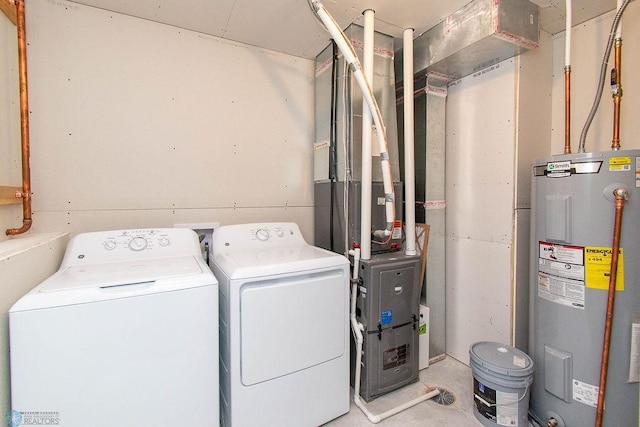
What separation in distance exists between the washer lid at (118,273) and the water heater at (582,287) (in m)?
1.82

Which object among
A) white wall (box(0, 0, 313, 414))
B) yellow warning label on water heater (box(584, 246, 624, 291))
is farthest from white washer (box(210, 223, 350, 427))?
yellow warning label on water heater (box(584, 246, 624, 291))

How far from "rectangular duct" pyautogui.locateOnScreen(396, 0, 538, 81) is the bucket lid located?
1796 millimetres

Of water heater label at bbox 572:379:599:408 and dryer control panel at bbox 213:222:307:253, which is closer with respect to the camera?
water heater label at bbox 572:379:599:408

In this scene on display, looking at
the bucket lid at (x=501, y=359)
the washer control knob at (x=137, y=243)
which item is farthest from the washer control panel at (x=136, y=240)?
the bucket lid at (x=501, y=359)

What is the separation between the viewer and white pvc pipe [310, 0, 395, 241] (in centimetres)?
163

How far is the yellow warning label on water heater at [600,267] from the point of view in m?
1.35

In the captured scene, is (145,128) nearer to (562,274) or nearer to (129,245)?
(129,245)

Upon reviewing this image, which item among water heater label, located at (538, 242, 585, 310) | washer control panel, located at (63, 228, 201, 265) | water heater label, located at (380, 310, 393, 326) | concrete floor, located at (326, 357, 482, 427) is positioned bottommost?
concrete floor, located at (326, 357, 482, 427)

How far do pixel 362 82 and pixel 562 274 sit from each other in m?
1.49

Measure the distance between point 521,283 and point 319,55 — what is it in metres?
2.22

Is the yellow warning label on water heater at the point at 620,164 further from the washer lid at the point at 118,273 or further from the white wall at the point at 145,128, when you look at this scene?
the washer lid at the point at 118,273

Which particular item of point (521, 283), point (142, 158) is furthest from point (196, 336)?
point (521, 283)

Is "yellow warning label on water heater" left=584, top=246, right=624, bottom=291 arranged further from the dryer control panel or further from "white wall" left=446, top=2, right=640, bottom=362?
the dryer control panel

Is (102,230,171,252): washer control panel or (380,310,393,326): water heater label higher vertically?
(102,230,171,252): washer control panel
